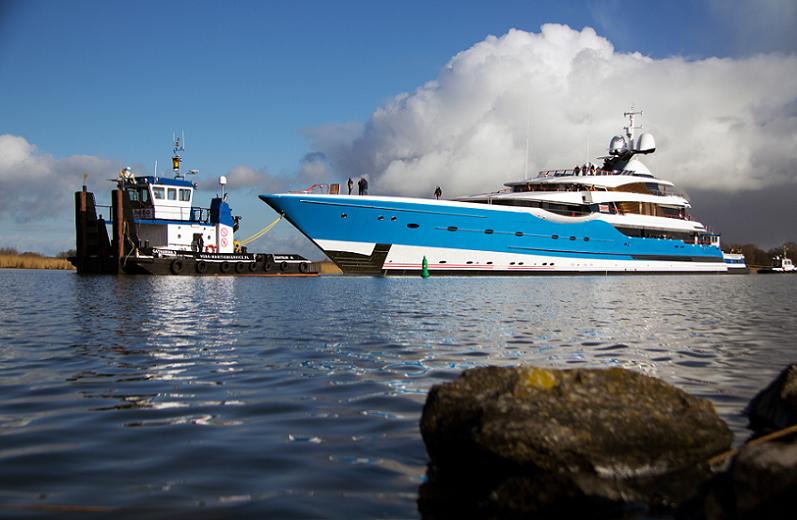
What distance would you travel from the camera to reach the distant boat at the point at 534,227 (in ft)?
113

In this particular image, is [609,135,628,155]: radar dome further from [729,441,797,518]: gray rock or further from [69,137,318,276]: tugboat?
[729,441,797,518]: gray rock

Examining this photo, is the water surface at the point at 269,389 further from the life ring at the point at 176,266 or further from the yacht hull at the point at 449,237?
the life ring at the point at 176,266

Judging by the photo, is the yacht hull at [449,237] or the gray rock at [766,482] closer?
the gray rock at [766,482]

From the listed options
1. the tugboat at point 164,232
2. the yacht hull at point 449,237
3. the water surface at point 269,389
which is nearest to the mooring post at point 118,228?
the tugboat at point 164,232

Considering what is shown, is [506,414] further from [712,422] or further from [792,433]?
[792,433]

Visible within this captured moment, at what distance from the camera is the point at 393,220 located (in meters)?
35.2

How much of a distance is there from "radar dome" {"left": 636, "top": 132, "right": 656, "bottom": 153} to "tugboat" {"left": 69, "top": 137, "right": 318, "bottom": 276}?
27.8 meters

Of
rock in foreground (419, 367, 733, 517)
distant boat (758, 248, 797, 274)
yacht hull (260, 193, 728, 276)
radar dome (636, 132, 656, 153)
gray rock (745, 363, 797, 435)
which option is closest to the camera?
rock in foreground (419, 367, 733, 517)

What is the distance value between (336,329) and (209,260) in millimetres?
28600

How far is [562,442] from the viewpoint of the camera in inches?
135

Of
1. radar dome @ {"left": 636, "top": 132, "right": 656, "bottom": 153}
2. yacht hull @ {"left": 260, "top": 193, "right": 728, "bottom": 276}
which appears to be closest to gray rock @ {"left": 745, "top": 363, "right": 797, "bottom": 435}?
yacht hull @ {"left": 260, "top": 193, "right": 728, "bottom": 276}

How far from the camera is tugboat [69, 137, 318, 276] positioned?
3741 centimetres

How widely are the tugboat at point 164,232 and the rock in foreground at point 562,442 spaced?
35.2 m

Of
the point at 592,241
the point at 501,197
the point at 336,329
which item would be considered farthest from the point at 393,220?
the point at 336,329
